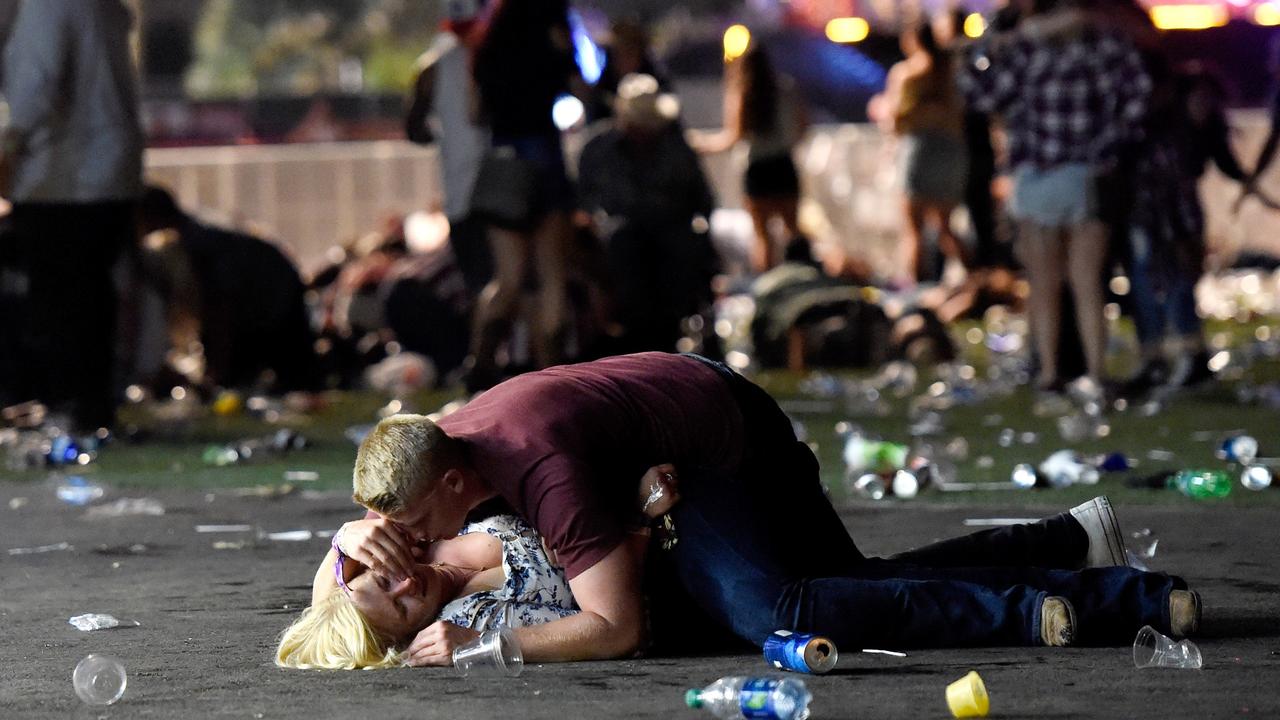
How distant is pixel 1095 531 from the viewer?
17.7 ft

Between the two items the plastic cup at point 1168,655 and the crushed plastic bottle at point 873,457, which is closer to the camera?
the plastic cup at point 1168,655

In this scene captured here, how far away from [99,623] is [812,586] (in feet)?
6.39

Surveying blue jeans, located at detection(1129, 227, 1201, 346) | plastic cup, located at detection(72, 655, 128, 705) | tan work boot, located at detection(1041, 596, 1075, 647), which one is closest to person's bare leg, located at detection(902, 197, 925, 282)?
blue jeans, located at detection(1129, 227, 1201, 346)

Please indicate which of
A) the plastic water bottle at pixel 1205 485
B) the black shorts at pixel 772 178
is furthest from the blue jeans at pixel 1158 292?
the black shorts at pixel 772 178

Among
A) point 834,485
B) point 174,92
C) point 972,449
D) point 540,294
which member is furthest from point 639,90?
point 174,92

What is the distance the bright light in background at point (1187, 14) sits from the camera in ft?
81.8

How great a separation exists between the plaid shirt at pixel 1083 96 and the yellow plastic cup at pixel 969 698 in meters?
6.48

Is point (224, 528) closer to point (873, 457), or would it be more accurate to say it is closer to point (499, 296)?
point (873, 457)

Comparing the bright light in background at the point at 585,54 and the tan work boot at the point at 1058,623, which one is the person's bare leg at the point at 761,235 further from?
the tan work boot at the point at 1058,623

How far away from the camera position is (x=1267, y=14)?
23.8 metres

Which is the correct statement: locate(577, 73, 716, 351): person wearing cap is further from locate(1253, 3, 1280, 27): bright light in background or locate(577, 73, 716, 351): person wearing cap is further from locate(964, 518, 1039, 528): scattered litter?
locate(1253, 3, 1280, 27): bright light in background

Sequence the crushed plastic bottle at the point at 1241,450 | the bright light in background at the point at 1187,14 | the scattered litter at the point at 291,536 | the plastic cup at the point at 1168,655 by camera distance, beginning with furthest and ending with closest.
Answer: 1. the bright light in background at the point at 1187,14
2. the crushed plastic bottle at the point at 1241,450
3. the scattered litter at the point at 291,536
4. the plastic cup at the point at 1168,655

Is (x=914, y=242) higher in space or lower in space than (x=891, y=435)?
higher

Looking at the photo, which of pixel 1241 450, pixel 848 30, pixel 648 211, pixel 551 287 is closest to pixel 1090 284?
pixel 1241 450
